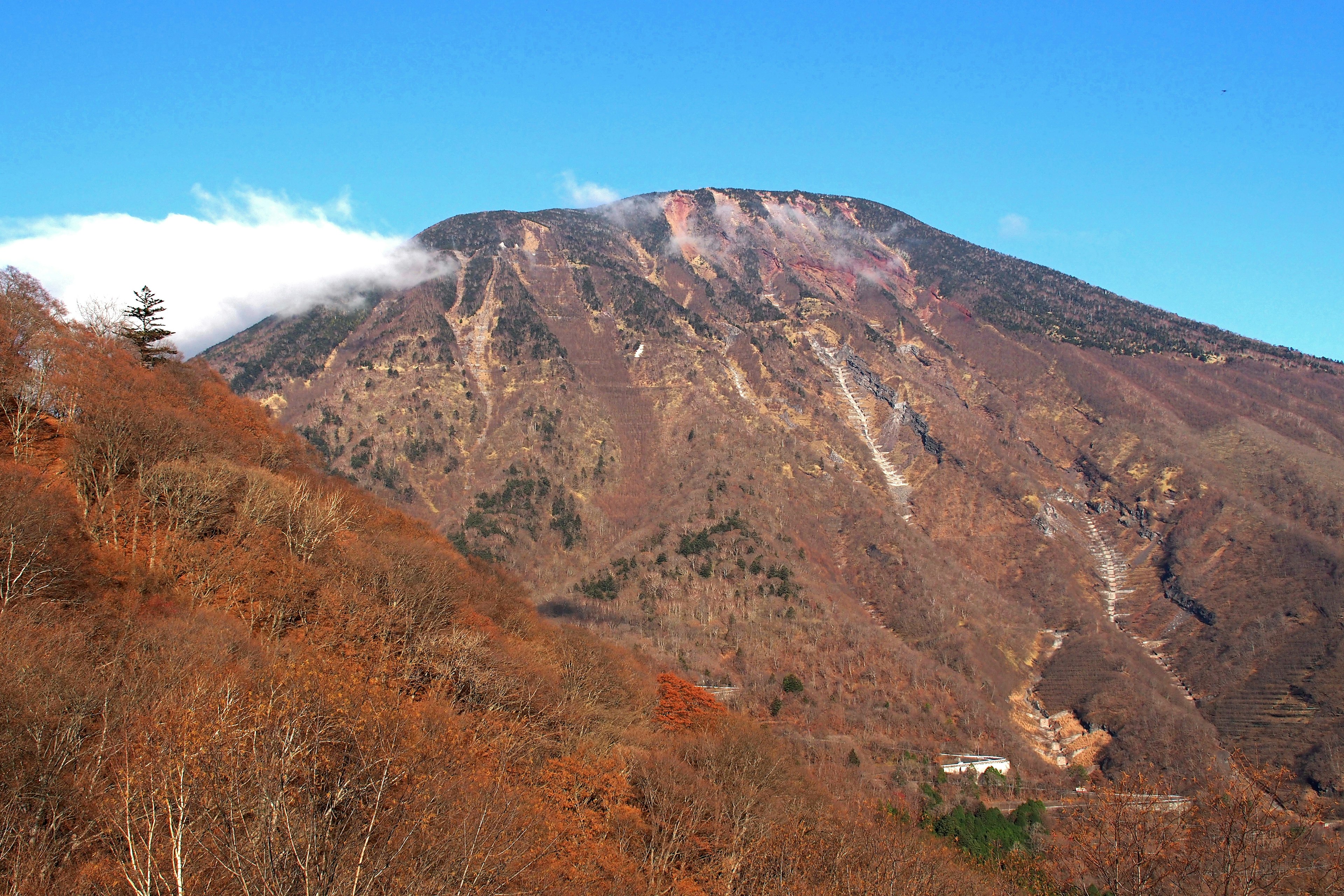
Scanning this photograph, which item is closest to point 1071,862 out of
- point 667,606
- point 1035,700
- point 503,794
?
point 503,794

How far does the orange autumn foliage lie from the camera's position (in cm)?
6669

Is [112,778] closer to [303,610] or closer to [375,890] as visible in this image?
[375,890]

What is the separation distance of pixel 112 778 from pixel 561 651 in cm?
4437

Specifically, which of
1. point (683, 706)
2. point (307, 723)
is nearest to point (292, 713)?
point (307, 723)

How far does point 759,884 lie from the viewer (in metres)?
37.6

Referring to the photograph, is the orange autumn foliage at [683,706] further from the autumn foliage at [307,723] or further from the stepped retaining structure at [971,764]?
the stepped retaining structure at [971,764]

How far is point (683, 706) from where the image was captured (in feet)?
239

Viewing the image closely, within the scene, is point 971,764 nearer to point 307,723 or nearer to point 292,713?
point 307,723

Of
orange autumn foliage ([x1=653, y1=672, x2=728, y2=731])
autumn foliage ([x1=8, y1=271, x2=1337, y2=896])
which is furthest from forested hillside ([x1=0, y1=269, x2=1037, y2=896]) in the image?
orange autumn foliage ([x1=653, y1=672, x2=728, y2=731])

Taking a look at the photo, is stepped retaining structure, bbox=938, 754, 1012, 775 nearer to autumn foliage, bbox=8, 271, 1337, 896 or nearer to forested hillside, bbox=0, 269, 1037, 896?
autumn foliage, bbox=8, 271, 1337, 896

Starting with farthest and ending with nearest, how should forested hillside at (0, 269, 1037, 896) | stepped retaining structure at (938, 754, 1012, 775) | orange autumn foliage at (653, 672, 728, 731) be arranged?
stepped retaining structure at (938, 754, 1012, 775), orange autumn foliage at (653, 672, 728, 731), forested hillside at (0, 269, 1037, 896)

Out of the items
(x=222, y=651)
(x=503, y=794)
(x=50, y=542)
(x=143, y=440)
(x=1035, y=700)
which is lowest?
(x=1035, y=700)

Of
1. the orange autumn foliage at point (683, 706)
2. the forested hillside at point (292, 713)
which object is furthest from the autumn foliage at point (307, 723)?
the orange autumn foliage at point (683, 706)

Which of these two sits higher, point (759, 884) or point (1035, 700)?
point (759, 884)
